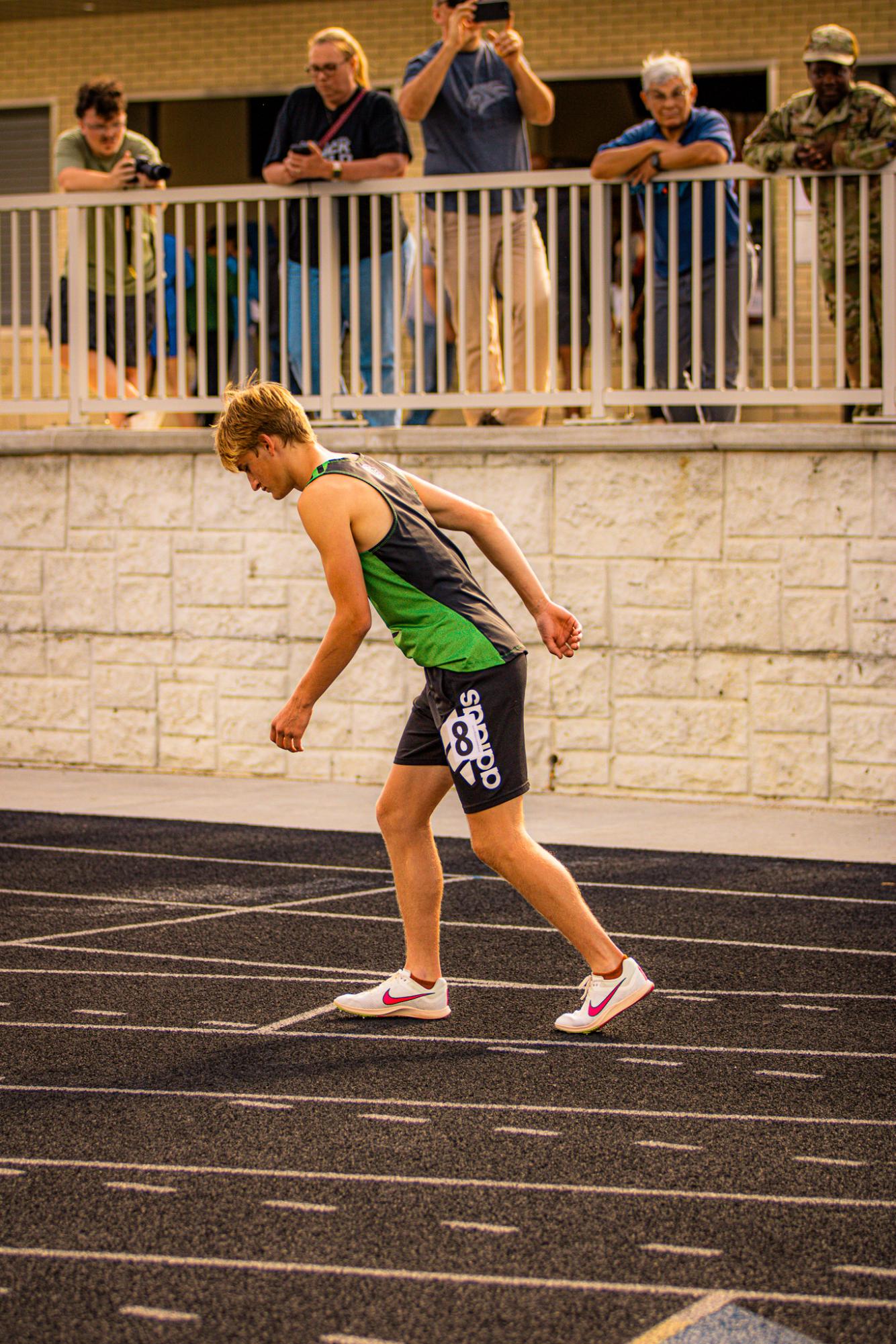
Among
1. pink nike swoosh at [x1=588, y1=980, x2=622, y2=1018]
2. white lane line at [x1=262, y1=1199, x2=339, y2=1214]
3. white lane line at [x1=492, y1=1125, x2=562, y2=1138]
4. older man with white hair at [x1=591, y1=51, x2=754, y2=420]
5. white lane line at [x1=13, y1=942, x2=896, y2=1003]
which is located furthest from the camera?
older man with white hair at [x1=591, y1=51, x2=754, y2=420]

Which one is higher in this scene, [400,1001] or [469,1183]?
[400,1001]

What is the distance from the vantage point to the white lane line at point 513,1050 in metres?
4.89

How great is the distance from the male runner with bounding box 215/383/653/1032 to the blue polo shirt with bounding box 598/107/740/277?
5.12 m

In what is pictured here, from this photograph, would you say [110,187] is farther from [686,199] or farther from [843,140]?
[843,140]

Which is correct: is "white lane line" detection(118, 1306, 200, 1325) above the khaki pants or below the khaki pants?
below

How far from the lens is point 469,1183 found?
383cm

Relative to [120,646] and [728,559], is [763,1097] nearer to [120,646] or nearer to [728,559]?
[728,559]

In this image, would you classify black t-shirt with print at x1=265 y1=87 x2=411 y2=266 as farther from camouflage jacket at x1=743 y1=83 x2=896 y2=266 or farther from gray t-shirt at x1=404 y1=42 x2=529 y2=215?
camouflage jacket at x1=743 y1=83 x2=896 y2=266

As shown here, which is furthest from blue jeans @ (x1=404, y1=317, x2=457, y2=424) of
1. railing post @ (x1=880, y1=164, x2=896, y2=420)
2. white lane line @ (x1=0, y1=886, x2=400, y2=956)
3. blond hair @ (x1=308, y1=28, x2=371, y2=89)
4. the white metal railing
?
white lane line @ (x1=0, y1=886, x2=400, y2=956)

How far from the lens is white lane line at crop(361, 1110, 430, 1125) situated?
14.0 ft

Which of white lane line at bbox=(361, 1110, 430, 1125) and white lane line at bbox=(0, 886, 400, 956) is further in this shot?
white lane line at bbox=(0, 886, 400, 956)

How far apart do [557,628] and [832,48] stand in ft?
17.7

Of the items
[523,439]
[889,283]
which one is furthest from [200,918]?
[889,283]

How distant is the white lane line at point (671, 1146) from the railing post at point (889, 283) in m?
6.02
